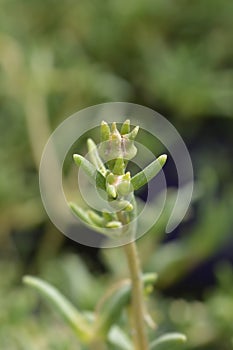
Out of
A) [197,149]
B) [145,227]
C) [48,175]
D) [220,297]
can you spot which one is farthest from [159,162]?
[197,149]

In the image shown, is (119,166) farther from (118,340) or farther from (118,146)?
(118,340)

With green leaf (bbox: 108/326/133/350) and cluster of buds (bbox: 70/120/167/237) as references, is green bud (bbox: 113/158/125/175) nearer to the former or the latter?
cluster of buds (bbox: 70/120/167/237)

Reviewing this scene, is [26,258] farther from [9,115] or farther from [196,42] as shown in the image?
[196,42]

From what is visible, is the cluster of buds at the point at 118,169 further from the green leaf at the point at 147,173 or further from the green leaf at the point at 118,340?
the green leaf at the point at 118,340

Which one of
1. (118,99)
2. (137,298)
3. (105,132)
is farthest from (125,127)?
(118,99)

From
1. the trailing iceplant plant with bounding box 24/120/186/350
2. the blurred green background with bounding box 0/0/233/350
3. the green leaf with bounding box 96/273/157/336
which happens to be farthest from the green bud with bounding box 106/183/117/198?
the blurred green background with bounding box 0/0/233/350
